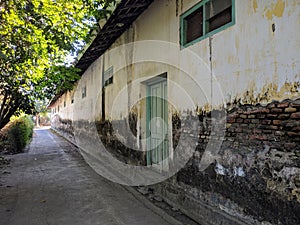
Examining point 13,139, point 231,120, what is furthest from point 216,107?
point 13,139

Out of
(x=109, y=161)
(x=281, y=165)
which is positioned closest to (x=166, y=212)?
(x=281, y=165)

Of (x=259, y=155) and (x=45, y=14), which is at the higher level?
(x=45, y=14)

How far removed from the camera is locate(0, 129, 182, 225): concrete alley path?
155 inches

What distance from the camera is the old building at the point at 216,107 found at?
8.27ft

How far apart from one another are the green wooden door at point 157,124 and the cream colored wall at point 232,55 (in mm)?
325

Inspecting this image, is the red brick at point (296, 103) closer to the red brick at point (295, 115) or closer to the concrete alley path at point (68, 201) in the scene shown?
the red brick at point (295, 115)

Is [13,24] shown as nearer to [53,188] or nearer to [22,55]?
[22,55]

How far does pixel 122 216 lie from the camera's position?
13.3 ft

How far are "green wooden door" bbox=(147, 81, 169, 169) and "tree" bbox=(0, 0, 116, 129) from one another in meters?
1.98

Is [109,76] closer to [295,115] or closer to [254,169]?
[254,169]

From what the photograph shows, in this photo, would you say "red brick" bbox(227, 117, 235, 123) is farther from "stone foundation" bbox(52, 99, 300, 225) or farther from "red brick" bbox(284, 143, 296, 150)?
"red brick" bbox(284, 143, 296, 150)

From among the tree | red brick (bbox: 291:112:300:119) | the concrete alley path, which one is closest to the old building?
red brick (bbox: 291:112:300:119)

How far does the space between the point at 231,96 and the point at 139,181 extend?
330cm

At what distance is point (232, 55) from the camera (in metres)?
3.23
